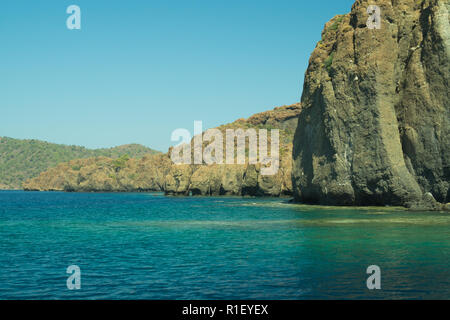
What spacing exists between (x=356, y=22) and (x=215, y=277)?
47460 mm

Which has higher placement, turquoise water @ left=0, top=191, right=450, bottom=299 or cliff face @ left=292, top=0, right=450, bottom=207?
cliff face @ left=292, top=0, right=450, bottom=207

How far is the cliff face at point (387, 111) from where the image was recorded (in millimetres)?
47188

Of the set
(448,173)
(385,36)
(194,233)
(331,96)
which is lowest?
(194,233)

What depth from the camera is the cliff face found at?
4719cm

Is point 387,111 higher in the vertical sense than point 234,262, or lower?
higher

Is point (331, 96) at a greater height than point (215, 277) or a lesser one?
greater

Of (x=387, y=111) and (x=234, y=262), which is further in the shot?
(x=387, y=111)

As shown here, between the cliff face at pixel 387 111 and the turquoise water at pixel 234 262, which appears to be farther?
the cliff face at pixel 387 111

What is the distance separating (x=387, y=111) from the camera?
51.6 metres

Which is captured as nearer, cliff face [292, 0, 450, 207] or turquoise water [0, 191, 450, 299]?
turquoise water [0, 191, 450, 299]

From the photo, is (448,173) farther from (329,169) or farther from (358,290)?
(358,290)

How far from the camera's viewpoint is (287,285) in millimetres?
15102

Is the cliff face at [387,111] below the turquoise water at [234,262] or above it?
above
